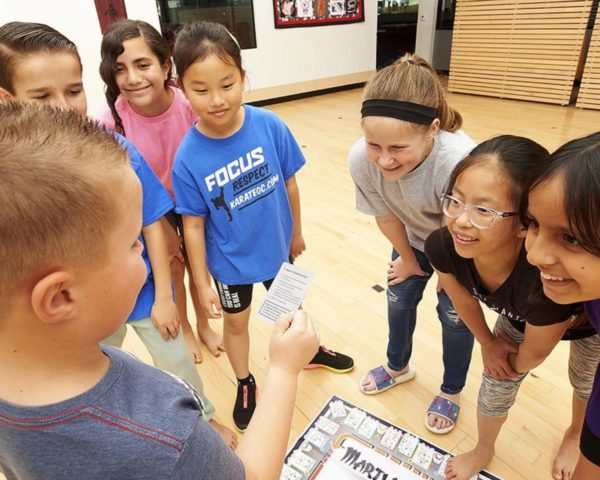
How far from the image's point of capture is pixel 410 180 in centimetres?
123

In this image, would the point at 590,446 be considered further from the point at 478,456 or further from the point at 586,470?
the point at 478,456

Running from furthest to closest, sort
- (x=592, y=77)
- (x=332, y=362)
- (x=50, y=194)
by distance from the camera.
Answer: (x=592, y=77) < (x=332, y=362) < (x=50, y=194)

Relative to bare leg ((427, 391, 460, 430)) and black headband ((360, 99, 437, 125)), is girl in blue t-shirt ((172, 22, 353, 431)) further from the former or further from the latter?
bare leg ((427, 391, 460, 430))

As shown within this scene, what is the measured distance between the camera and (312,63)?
7398 millimetres

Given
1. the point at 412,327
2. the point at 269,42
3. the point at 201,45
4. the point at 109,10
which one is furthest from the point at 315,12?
the point at 412,327

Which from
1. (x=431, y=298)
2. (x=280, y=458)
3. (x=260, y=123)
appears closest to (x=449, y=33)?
(x=431, y=298)

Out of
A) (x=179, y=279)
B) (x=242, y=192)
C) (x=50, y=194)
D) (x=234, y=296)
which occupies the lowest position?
(x=179, y=279)

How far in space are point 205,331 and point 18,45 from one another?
1321 mm

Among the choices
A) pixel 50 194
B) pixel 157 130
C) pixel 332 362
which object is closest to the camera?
pixel 50 194

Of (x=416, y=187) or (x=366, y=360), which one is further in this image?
(x=366, y=360)

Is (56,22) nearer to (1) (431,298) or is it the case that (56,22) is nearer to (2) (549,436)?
(1) (431,298)

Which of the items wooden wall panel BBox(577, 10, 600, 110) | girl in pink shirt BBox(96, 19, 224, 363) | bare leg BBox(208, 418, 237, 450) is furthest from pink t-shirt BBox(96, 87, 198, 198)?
wooden wall panel BBox(577, 10, 600, 110)

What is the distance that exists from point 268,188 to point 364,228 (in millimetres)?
1661

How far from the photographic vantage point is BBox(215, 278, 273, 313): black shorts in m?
1.44
